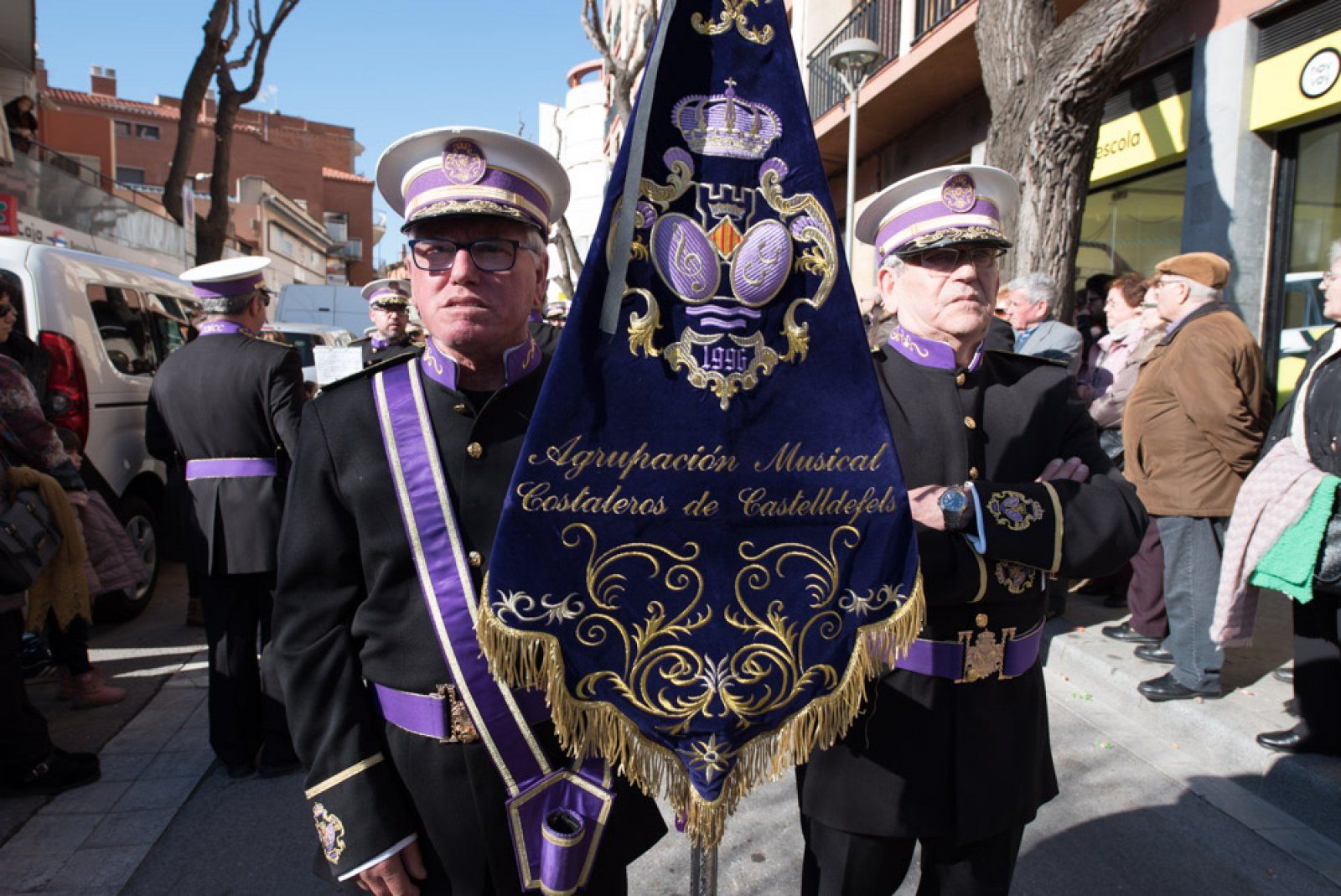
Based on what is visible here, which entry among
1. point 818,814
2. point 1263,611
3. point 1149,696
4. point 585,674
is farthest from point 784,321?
point 1263,611

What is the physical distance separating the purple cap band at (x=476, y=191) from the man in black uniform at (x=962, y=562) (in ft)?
2.86

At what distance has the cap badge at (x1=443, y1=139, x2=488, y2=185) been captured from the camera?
168cm

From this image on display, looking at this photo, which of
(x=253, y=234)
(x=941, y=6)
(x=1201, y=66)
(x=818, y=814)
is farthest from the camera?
(x=253, y=234)

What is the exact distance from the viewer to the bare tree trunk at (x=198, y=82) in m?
15.3

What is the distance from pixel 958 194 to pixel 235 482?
3.35m

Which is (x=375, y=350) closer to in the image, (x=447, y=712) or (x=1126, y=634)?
(x=447, y=712)

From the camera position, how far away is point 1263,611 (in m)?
5.82

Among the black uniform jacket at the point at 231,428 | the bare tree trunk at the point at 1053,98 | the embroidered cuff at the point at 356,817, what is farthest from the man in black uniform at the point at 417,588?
the bare tree trunk at the point at 1053,98

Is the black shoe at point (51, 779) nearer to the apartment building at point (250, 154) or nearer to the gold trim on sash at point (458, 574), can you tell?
the gold trim on sash at point (458, 574)

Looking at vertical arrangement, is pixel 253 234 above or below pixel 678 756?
above

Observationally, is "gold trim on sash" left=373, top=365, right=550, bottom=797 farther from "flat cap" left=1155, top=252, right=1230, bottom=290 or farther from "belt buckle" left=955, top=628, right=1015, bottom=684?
"flat cap" left=1155, top=252, right=1230, bottom=290

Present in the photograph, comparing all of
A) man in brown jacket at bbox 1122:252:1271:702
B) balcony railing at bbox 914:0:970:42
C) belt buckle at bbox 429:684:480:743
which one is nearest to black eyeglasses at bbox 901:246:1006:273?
belt buckle at bbox 429:684:480:743

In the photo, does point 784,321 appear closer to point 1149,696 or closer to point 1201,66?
point 1149,696

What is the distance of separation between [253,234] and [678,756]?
42.9 m
